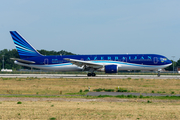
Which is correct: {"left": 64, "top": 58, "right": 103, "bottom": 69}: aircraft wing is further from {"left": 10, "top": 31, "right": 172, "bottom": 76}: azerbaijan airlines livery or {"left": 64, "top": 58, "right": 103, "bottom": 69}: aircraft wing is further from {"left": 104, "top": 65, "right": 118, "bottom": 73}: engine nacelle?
{"left": 104, "top": 65, "right": 118, "bottom": 73}: engine nacelle

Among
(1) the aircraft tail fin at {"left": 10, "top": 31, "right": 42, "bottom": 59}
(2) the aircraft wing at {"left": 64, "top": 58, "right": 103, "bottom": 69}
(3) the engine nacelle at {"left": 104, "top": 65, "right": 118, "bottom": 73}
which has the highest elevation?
(1) the aircraft tail fin at {"left": 10, "top": 31, "right": 42, "bottom": 59}

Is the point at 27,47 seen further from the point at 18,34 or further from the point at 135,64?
the point at 135,64

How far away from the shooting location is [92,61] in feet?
157

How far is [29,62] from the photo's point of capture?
165 ft

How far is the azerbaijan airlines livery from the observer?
46.1m

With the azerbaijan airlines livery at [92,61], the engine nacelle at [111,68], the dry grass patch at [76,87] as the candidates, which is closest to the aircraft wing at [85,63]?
the azerbaijan airlines livery at [92,61]

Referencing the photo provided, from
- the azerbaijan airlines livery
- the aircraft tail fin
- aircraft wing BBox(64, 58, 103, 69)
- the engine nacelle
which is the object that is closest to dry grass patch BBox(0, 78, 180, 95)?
the engine nacelle

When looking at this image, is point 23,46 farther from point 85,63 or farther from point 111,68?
point 111,68

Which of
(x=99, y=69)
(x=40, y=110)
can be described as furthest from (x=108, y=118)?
(x=99, y=69)

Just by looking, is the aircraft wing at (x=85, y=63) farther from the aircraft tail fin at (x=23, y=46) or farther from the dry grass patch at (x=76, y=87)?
the dry grass patch at (x=76, y=87)

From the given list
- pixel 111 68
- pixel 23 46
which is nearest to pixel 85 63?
pixel 111 68

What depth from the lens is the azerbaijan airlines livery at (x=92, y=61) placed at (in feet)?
151

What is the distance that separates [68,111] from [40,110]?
1.64 metres

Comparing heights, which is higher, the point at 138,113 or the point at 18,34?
the point at 18,34
